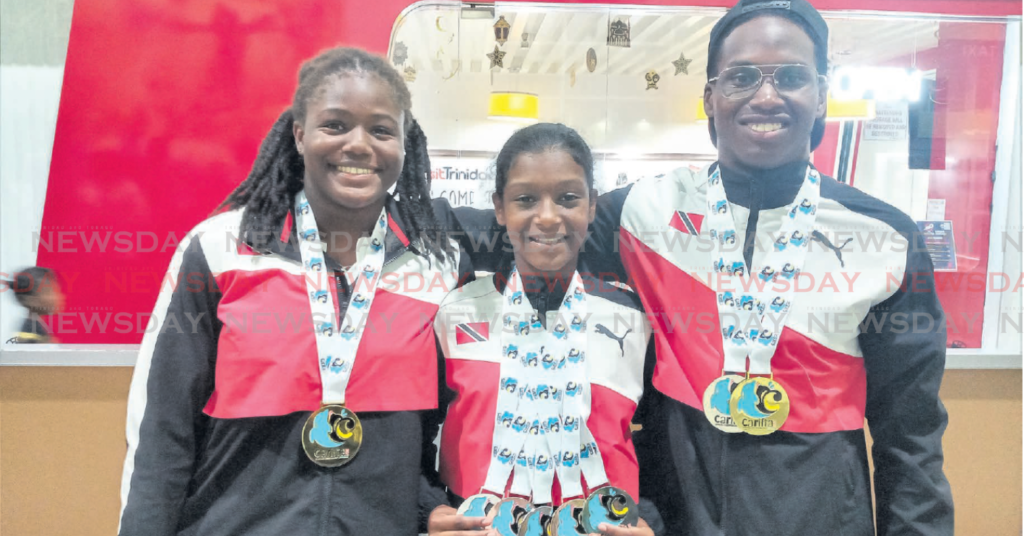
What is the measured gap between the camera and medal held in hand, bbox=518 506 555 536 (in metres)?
1.68

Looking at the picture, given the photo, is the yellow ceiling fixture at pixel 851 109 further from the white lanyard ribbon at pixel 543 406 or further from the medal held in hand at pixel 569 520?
the medal held in hand at pixel 569 520

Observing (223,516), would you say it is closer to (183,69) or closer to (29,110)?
(183,69)

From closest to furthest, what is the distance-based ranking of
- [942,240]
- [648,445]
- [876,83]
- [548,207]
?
[548,207], [648,445], [876,83], [942,240]

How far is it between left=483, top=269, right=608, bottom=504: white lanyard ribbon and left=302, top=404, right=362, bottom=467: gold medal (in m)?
0.37

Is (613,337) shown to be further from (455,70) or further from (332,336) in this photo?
(455,70)

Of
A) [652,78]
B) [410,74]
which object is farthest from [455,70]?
[652,78]

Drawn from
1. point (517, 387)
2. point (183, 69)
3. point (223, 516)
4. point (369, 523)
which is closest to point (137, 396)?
point (223, 516)

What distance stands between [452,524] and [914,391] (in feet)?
4.19

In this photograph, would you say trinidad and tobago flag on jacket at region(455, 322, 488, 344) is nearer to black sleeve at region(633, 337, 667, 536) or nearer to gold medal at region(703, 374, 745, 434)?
black sleeve at region(633, 337, 667, 536)

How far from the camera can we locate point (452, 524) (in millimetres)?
1662

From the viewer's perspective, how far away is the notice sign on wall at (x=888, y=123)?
3.11 metres

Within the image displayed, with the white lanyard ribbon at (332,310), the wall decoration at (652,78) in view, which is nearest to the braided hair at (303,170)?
the white lanyard ribbon at (332,310)

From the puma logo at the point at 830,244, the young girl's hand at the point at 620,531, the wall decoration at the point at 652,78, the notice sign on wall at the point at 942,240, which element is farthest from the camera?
the notice sign on wall at the point at 942,240

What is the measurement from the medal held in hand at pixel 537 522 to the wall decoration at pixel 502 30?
2040mm
